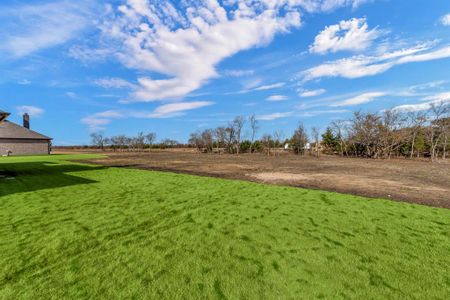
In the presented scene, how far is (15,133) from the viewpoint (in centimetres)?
3388

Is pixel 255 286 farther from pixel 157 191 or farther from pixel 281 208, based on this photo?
pixel 157 191

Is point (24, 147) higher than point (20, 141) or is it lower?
lower

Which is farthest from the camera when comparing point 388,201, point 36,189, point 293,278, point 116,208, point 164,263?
point 36,189

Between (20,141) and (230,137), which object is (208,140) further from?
(20,141)

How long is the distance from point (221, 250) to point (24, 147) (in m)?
44.4

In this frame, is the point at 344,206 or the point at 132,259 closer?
the point at 132,259

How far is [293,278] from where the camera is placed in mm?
2670

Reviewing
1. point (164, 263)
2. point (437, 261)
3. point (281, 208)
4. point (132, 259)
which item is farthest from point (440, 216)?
point (132, 259)

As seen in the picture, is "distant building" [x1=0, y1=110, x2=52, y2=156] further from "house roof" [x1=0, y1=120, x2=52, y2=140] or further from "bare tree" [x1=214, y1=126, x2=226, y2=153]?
"bare tree" [x1=214, y1=126, x2=226, y2=153]

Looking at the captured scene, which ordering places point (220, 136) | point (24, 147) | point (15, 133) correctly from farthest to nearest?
point (220, 136) < point (24, 147) < point (15, 133)

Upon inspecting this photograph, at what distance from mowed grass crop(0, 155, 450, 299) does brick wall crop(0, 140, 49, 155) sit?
36803 mm

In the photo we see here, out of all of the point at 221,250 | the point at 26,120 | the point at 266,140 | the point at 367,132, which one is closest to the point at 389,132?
the point at 367,132

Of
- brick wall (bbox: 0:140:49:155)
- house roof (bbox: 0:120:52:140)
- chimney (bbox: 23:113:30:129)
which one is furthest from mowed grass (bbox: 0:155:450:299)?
chimney (bbox: 23:113:30:129)

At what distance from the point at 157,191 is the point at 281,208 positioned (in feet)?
14.4
